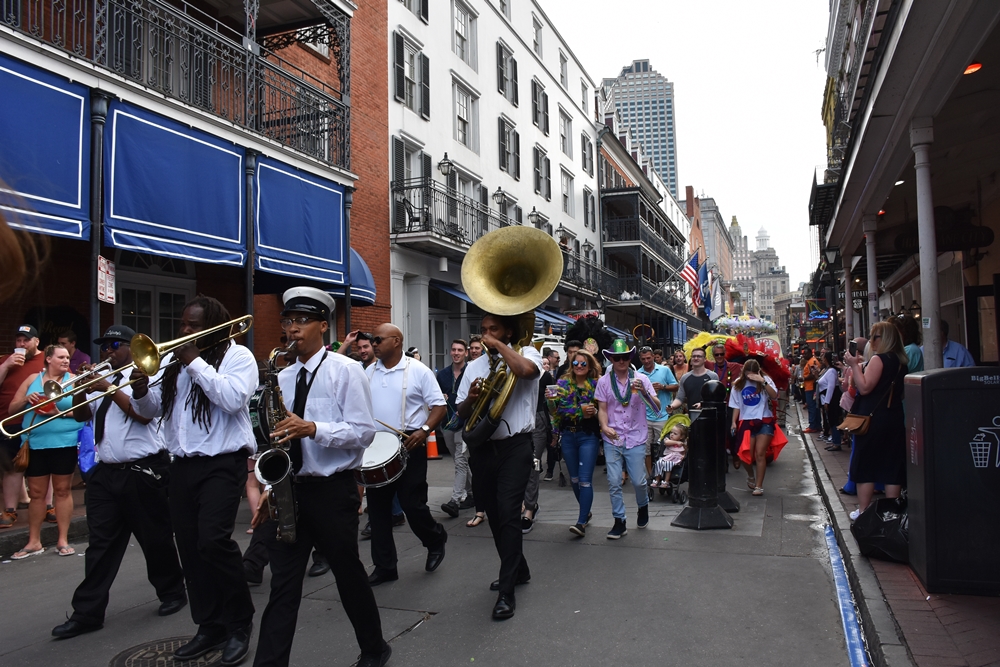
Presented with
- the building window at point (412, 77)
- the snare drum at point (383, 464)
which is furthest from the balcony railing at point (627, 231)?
the snare drum at point (383, 464)

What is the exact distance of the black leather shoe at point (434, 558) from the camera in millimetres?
5953

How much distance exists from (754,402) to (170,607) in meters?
6.91

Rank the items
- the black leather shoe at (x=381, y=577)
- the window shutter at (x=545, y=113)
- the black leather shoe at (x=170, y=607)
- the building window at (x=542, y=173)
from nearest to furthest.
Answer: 1. the black leather shoe at (x=170, y=607)
2. the black leather shoe at (x=381, y=577)
3. the building window at (x=542, y=173)
4. the window shutter at (x=545, y=113)

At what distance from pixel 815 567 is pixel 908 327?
3.43m

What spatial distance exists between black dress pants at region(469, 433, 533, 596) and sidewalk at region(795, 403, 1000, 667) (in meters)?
2.15

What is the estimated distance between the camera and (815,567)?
19.2ft

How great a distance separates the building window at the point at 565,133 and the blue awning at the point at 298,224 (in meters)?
20.0

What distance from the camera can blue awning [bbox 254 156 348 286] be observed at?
11.5m

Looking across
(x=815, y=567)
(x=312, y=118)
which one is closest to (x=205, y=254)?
(x=312, y=118)

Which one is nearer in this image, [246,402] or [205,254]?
[246,402]

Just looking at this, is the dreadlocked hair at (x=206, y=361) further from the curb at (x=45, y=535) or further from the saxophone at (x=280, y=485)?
the curb at (x=45, y=535)

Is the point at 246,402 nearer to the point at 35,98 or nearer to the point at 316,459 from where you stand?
the point at 316,459

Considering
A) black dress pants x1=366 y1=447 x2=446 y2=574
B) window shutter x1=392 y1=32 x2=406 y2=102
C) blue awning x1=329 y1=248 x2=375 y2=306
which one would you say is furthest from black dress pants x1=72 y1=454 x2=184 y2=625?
window shutter x1=392 y1=32 x2=406 y2=102

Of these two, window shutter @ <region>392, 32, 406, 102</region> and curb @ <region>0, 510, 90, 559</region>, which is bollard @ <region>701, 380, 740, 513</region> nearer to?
curb @ <region>0, 510, 90, 559</region>
